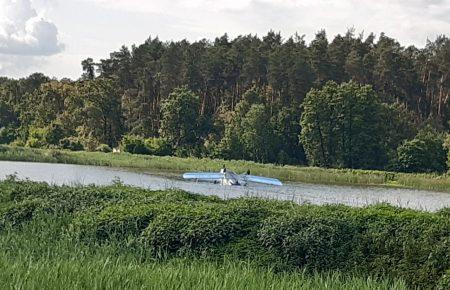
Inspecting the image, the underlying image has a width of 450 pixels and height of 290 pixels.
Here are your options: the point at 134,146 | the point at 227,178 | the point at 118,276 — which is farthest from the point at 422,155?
the point at 118,276

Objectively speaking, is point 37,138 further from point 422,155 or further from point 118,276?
point 118,276

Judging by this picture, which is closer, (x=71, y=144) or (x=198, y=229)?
(x=198, y=229)

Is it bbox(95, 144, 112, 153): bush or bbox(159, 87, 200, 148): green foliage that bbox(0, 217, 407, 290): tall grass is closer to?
bbox(95, 144, 112, 153): bush

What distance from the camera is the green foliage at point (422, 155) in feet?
168

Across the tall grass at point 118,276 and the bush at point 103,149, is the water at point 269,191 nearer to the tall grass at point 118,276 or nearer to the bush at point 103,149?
the tall grass at point 118,276

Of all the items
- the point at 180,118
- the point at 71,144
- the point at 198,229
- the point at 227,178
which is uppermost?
the point at 180,118

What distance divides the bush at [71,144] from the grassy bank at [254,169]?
7.71 meters

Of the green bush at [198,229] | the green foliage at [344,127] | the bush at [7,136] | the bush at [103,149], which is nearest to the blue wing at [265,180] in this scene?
the green bush at [198,229]

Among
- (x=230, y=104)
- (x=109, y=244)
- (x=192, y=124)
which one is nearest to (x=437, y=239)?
(x=109, y=244)

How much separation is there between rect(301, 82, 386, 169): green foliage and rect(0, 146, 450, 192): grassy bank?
311 inches

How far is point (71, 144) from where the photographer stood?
59.4 metres

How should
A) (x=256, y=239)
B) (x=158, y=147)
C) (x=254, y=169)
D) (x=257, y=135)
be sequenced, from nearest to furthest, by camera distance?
(x=256, y=239), (x=254, y=169), (x=257, y=135), (x=158, y=147)

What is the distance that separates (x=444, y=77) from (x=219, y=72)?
2099 cm

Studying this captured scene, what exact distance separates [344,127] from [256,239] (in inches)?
1814
